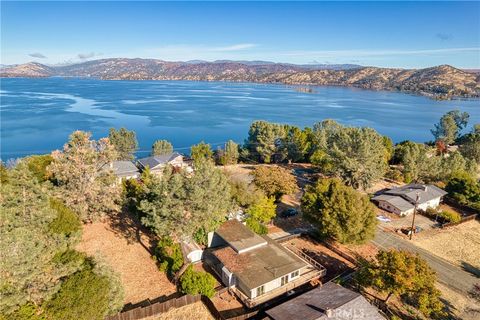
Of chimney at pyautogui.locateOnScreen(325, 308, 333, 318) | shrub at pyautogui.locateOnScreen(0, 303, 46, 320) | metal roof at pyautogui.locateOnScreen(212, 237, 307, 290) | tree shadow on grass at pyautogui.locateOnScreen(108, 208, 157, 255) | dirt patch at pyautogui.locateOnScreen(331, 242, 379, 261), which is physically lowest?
dirt patch at pyautogui.locateOnScreen(331, 242, 379, 261)

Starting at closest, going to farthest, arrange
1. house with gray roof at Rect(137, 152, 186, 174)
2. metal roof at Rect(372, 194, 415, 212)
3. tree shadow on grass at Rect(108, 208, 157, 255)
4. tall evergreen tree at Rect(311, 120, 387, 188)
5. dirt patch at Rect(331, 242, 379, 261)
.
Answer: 1. tree shadow on grass at Rect(108, 208, 157, 255)
2. dirt patch at Rect(331, 242, 379, 261)
3. metal roof at Rect(372, 194, 415, 212)
4. tall evergreen tree at Rect(311, 120, 387, 188)
5. house with gray roof at Rect(137, 152, 186, 174)

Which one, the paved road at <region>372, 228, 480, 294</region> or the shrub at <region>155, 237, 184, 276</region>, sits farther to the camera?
the paved road at <region>372, 228, 480, 294</region>

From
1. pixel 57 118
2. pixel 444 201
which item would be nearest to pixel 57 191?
pixel 444 201

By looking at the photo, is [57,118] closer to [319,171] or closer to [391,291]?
[319,171]

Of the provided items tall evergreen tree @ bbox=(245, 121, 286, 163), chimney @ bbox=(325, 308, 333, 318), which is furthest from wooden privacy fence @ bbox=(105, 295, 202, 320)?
tall evergreen tree @ bbox=(245, 121, 286, 163)

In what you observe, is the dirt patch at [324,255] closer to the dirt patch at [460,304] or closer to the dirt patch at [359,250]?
the dirt patch at [359,250]

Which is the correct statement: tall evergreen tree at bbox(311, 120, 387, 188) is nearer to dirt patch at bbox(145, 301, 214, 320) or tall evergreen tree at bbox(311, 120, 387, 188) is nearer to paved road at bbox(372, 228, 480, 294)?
paved road at bbox(372, 228, 480, 294)
